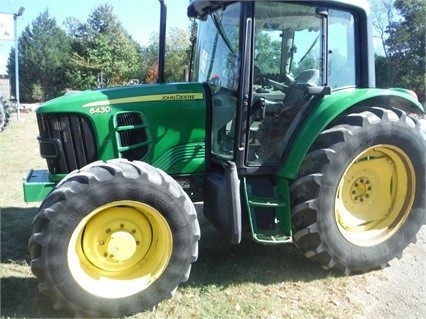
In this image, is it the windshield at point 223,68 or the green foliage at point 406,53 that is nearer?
the windshield at point 223,68

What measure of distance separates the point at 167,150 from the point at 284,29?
56.8 inches

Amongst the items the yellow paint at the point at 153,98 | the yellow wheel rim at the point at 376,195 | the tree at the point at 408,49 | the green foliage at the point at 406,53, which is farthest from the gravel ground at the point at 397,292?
the tree at the point at 408,49

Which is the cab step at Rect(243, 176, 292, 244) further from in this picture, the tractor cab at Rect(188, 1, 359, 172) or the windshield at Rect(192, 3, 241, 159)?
the windshield at Rect(192, 3, 241, 159)

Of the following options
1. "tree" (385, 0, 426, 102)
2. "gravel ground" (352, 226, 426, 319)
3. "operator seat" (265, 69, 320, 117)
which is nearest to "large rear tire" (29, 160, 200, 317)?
"operator seat" (265, 69, 320, 117)

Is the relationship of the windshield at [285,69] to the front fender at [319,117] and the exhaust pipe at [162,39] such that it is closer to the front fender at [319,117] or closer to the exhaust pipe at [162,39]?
the front fender at [319,117]

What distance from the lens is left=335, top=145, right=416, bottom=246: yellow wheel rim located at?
12.7 feet

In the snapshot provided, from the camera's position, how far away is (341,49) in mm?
3902

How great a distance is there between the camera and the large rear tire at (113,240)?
2.91 metres

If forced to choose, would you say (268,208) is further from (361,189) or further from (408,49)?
(408,49)

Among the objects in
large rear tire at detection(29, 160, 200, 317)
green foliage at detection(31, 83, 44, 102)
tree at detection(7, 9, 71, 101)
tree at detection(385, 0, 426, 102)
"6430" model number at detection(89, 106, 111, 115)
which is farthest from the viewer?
tree at detection(7, 9, 71, 101)

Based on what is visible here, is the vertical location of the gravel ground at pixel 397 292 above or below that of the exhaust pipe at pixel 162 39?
below

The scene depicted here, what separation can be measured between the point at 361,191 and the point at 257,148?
1.06 m

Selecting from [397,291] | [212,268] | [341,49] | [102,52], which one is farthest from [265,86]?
[102,52]

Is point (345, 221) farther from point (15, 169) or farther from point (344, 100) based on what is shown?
point (15, 169)
